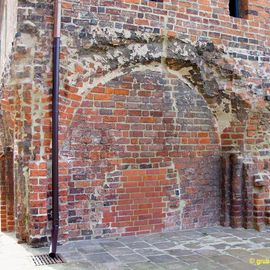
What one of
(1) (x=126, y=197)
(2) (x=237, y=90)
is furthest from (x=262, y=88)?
(1) (x=126, y=197)

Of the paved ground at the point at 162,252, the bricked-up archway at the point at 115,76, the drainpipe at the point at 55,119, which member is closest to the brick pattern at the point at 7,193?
the paved ground at the point at 162,252

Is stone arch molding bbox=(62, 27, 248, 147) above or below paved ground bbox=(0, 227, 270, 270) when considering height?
above

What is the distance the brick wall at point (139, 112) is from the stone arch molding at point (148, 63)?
0.05 ft

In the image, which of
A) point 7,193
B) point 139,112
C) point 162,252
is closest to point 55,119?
point 139,112

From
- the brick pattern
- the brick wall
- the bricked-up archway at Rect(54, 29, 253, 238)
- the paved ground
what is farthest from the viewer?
the brick pattern

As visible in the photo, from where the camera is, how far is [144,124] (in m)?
5.89

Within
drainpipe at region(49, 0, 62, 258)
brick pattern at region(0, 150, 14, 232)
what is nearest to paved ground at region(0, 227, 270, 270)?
drainpipe at region(49, 0, 62, 258)

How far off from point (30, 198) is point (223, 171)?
3.21 meters

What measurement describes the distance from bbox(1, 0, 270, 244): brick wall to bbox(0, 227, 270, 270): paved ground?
30cm

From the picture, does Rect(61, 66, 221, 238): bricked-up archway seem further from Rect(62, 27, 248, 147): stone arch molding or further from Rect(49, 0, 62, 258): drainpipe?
Rect(49, 0, 62, 258): drainpipe

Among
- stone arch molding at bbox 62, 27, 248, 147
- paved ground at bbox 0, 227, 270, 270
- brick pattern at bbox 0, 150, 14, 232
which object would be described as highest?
stone arch molding at bbox 62, 27, 248, 147

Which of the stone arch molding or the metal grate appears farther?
the stone arch molding

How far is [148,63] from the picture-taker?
590cm

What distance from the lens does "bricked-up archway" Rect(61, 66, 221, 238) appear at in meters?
5.48
